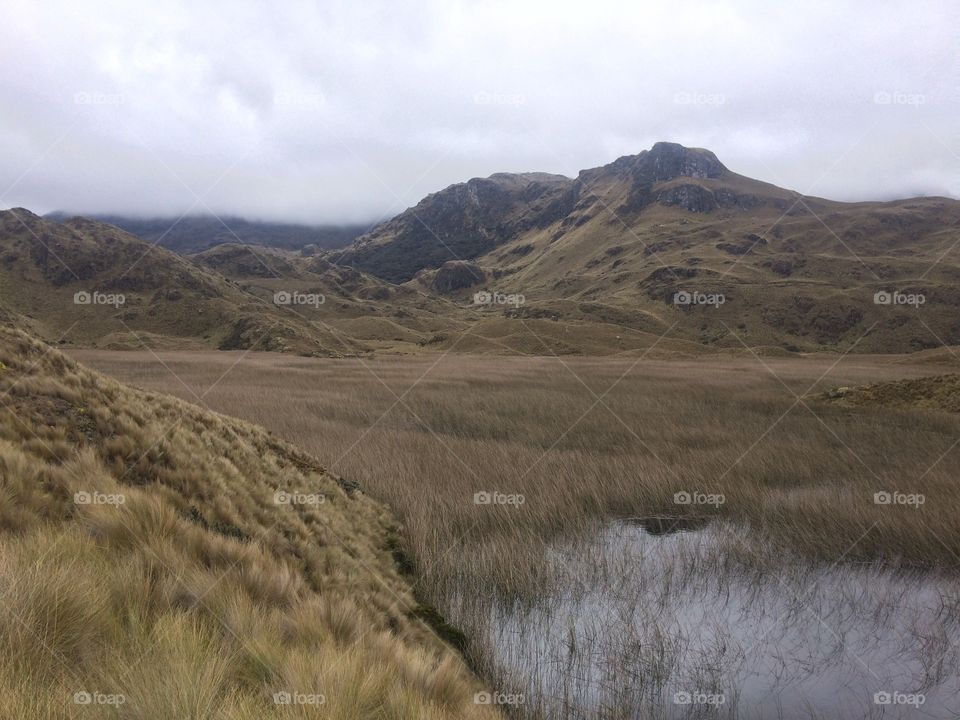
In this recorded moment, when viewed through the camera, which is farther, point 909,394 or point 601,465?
point 909,394

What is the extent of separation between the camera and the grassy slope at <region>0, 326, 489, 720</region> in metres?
2.18

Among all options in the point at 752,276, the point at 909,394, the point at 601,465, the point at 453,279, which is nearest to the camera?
the point at 601,465

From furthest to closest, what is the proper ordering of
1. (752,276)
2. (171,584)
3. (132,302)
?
(752,276)
(132,302)
(171,584)

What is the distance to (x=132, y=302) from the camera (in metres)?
81.6

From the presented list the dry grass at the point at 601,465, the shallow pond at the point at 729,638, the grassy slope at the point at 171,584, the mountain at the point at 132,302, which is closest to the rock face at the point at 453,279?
the mountain at the point at 132,302

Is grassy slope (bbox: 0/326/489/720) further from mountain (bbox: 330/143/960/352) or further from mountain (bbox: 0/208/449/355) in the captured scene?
mountain (bbox: 0/208/449/355)

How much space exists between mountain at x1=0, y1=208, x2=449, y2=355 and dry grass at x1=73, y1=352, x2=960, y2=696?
5073 centimetres

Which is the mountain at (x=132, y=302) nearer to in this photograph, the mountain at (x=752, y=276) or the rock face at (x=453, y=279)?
the mountain at (x=752, y=276)

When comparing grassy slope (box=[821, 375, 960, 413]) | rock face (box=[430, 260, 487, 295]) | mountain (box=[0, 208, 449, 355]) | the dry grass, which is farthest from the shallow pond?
rock face (box=[430, 260, 487, 295])

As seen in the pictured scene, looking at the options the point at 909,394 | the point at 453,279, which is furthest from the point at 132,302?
the point at 453,279

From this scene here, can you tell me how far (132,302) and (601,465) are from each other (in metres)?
93.2

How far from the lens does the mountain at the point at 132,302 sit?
71.2 meters

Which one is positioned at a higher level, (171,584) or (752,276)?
(752,276)

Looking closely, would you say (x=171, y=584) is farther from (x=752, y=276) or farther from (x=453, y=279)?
(x=453, y=279)
